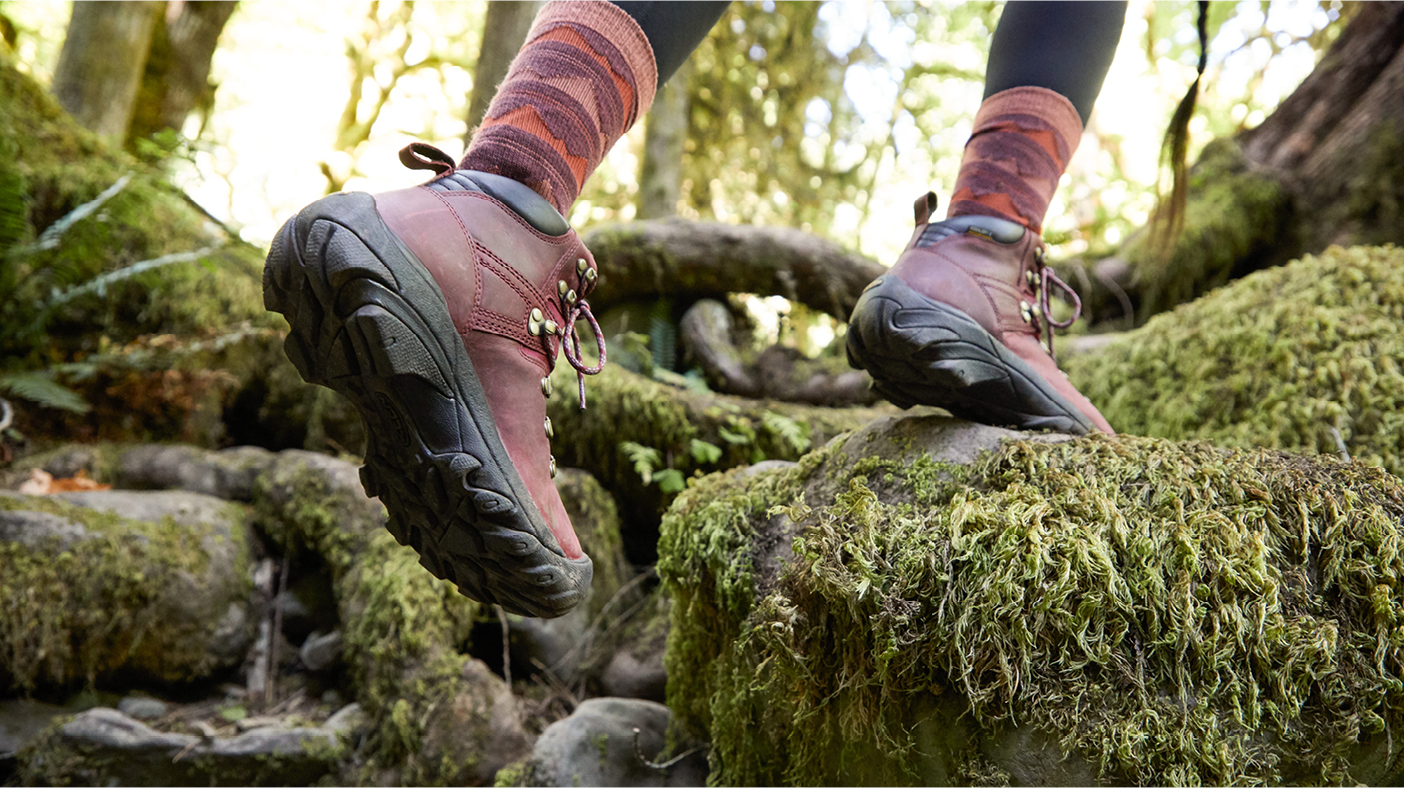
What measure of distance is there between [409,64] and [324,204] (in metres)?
13.9

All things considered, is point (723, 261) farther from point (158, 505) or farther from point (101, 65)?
point (101, 65)

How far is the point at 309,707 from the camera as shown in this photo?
8.30 ft

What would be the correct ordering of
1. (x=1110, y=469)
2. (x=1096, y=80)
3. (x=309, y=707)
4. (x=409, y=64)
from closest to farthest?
1. (x=1110, y=469)
2. (x=1096, y=80)
3. (x=309, y=707)
4. (x=409, y=64)

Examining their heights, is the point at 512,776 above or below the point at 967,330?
below

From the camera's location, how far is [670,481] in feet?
9.11

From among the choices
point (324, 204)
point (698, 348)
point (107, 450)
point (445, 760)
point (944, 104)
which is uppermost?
point (944, 104)

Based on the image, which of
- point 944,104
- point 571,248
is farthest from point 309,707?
point 944,104

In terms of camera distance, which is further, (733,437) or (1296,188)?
(1296,188)

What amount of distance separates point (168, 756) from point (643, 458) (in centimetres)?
174

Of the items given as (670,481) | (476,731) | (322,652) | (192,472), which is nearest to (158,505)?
(192,472)

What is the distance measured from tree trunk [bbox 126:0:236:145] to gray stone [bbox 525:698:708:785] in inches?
262

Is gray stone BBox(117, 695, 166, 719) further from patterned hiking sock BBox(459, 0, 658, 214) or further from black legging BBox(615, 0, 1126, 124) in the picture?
black legging BBox(615, 0, 1126, 124)

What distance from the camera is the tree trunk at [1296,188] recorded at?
382cm

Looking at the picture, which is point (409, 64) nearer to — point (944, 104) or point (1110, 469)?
point (944, 104)
